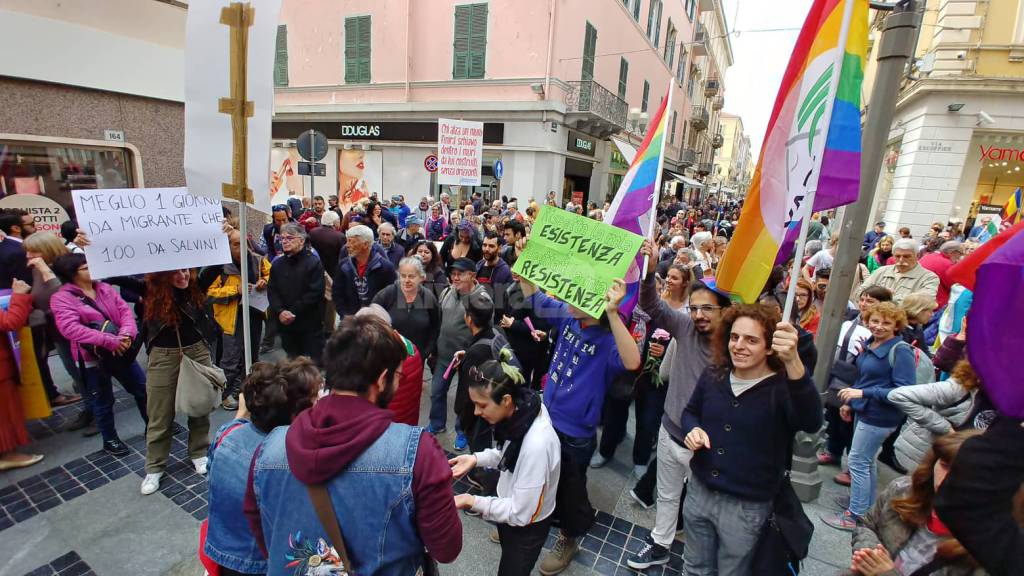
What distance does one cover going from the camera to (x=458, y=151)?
9.73 meters

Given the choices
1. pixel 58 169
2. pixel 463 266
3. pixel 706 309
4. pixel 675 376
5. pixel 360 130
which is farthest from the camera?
pixel 360 130

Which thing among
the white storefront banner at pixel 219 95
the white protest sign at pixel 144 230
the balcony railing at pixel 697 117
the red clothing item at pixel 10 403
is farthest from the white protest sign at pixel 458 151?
the balcony railing at pixel 697 117

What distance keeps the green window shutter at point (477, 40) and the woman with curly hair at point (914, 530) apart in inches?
728

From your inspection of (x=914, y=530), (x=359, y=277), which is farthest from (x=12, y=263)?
(x=914, y=530)

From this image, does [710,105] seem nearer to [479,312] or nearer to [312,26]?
[312,26]

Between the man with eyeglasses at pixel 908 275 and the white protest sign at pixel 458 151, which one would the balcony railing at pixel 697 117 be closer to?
the white protest sign at pixel 458 151

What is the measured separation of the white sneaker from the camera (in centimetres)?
350

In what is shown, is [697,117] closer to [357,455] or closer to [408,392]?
[408,392]

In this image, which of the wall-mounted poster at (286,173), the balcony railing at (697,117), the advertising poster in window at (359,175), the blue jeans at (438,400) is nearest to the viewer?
the blue jeans at (438,400)

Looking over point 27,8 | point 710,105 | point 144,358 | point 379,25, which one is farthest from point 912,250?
point 710,105

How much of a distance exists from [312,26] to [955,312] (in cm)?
2318

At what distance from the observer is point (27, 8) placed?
5387 mm

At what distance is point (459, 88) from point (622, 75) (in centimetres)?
866

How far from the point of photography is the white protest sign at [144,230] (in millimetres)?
3279
